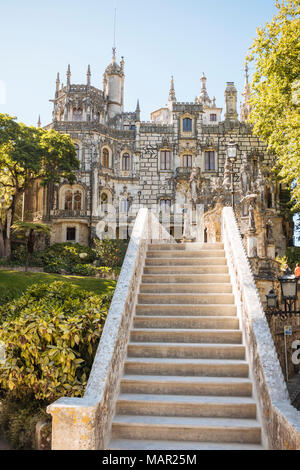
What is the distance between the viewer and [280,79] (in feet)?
65.2

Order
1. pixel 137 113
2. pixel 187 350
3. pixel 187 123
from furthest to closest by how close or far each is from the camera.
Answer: pixel 137 113, pixel 187 123, pixel 187 350

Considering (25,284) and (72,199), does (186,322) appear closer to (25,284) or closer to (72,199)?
(25,284)

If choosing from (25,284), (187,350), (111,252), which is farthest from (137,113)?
(187,350)

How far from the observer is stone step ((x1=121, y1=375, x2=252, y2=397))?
19.3ft

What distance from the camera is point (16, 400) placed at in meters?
6.79

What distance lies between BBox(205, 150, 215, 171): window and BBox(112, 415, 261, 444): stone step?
38468 millimetres

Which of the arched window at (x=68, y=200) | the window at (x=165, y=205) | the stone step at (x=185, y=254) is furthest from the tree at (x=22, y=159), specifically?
the stone step at (x=185, y=254)

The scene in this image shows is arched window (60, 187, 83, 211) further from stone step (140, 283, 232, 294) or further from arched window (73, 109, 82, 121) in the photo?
stone step (140, 283, 232, 294)

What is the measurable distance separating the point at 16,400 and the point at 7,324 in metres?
1.38

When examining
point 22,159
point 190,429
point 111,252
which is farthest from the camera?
point 111,252

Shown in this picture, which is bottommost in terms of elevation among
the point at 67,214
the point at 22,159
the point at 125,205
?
the point at 67,214

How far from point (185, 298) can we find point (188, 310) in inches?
15.9
